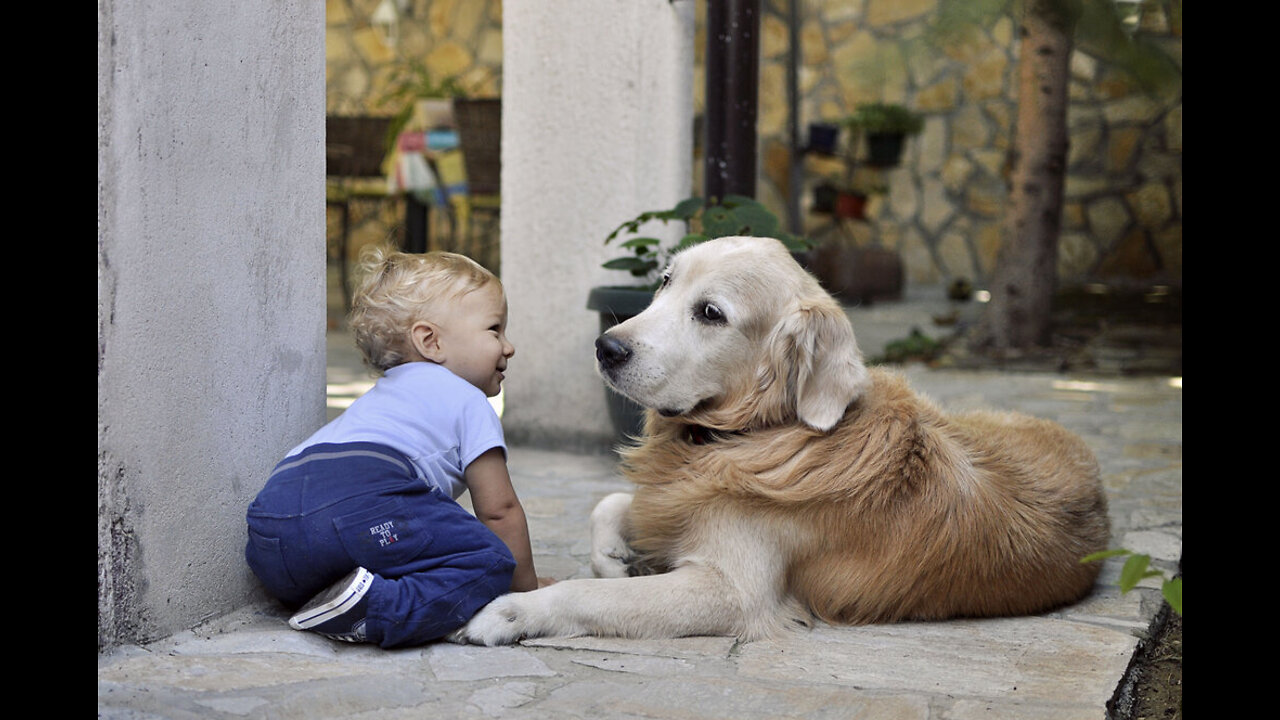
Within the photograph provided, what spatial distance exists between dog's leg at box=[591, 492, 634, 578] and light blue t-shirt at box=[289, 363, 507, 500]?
43cm

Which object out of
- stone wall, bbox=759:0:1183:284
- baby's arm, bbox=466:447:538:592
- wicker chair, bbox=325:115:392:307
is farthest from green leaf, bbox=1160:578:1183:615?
stone wall, bbox=759:0:1183:284

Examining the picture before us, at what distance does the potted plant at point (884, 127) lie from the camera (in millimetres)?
10398

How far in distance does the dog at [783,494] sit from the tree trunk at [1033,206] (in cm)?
511

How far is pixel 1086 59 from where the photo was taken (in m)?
10.3

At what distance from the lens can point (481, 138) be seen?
7.11 m

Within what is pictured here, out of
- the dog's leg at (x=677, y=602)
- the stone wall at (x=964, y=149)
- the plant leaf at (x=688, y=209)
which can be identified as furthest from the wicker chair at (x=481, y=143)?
the dog's leg at (x=677, y=602)

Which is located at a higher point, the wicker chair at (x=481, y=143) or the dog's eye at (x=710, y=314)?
the wicker chair at (x=481, y=143)

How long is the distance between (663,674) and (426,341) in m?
0.91

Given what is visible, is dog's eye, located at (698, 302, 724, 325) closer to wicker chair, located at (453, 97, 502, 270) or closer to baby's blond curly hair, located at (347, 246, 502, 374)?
→ baby's blond curly hair, located at (347, 246, 502, 374)

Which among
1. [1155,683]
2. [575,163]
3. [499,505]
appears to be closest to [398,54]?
[575,163]

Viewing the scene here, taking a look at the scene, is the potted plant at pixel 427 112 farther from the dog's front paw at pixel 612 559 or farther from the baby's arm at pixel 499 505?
the baby's arm at pixel 499 505

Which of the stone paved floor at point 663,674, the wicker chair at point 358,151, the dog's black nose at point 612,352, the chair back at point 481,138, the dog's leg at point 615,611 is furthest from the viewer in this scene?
the wicker chair at point 358,151

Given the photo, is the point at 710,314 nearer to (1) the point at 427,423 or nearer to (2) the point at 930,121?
(1) the point at 427,423
